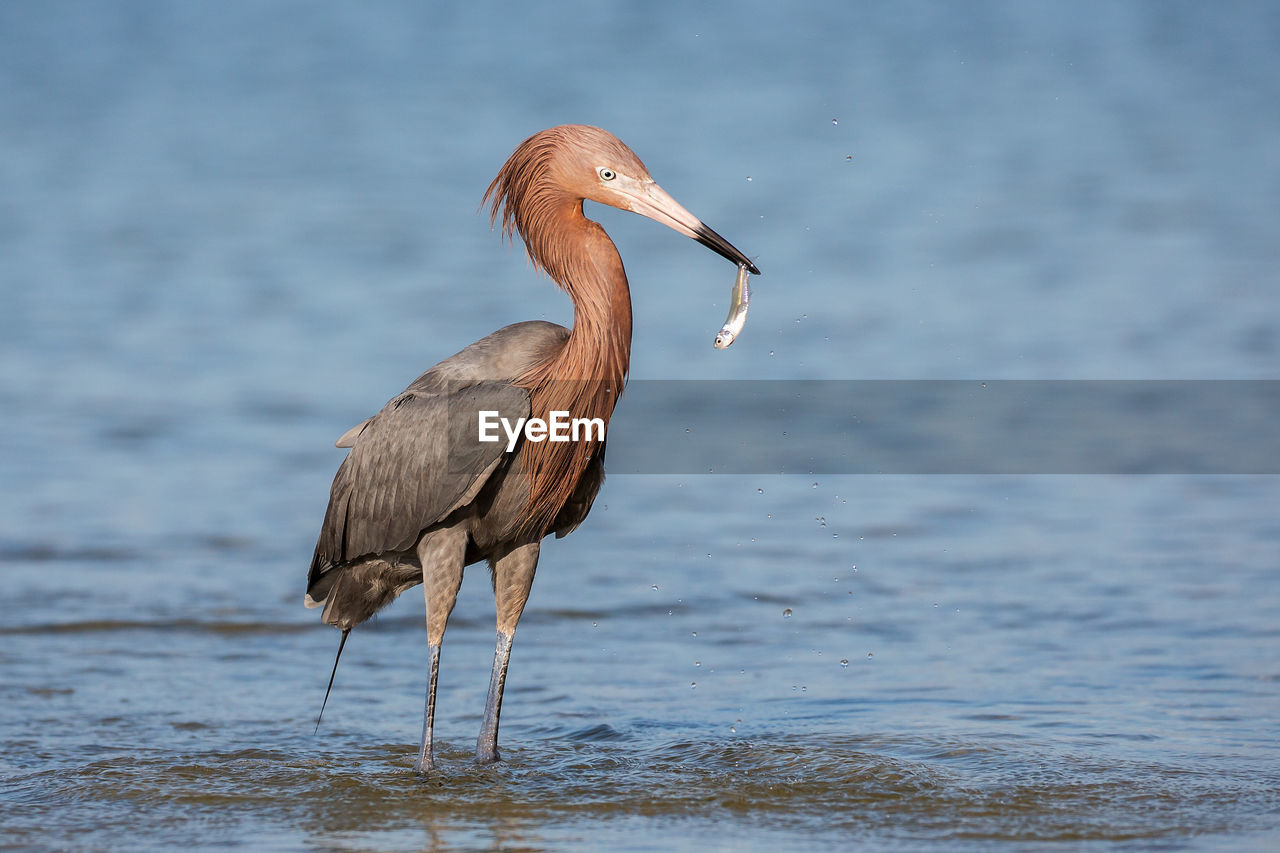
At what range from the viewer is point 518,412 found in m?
5.63

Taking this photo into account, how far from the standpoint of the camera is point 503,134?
18.6 meters

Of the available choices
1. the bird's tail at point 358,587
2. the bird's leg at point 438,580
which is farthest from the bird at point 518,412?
the bird's tail at point 358,587

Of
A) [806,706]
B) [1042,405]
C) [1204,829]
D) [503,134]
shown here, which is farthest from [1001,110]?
[1204,829]

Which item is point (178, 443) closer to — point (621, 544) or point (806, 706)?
point (621, 544)

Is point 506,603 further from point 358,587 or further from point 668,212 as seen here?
point 668,212

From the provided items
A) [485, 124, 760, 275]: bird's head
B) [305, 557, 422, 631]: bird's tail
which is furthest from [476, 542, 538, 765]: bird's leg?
[485, 124, 760, 275]: bird's head

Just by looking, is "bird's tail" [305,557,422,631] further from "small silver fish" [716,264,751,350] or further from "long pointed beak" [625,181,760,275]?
"long pointed beak" [625,181,760,275]

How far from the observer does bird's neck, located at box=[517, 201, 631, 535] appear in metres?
5.73

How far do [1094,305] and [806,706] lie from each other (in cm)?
813

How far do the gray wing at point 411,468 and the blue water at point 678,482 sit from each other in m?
0.86

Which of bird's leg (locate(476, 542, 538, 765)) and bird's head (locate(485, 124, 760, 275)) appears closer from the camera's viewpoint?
bird's head (locate(485, 124, 760, 275))

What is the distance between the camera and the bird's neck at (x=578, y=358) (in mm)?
5734

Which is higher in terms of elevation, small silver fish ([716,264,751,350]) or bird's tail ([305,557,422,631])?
small silver fish ([716,264,751,350])

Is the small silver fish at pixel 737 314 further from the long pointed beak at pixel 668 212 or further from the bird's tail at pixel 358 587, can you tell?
the bird's tail at pixel 358 587
